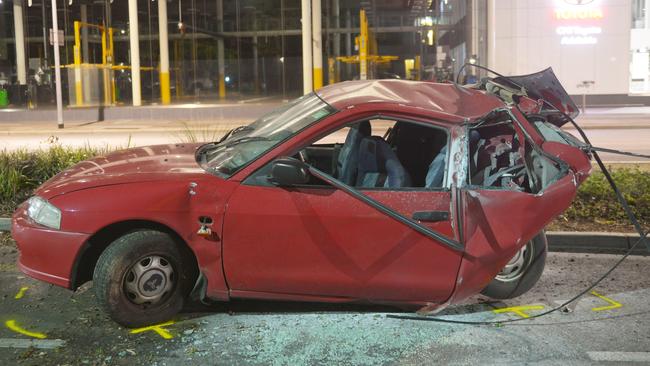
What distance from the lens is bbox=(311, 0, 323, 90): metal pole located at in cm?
2939

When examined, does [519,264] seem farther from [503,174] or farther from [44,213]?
[44,213]

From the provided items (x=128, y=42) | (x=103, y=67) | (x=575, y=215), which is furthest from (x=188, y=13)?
(x=575, y=215)

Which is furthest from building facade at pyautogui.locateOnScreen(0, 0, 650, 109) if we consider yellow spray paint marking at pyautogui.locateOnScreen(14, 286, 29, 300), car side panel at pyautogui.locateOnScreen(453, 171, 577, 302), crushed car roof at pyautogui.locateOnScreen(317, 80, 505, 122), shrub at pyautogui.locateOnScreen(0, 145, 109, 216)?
yellow spray paint marking at pyautogui.locateOnScreen(14, 286, 29, 300)

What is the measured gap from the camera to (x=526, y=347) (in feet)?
14.2

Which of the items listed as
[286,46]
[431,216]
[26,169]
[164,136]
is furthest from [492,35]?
[431,216]

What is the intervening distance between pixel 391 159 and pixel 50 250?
2343 millimetres

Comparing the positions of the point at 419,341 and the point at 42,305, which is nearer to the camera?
the point at 419,341

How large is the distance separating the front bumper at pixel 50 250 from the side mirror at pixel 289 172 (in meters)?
1.30

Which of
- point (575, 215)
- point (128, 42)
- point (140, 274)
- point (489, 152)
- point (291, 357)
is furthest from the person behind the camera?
point (128, 42)

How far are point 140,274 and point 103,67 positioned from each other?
27305 mm

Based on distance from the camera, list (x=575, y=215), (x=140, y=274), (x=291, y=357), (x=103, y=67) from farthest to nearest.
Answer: (x=103, y=67), (x=575, y=215), (x=140, y=274), (x=291, y=357)

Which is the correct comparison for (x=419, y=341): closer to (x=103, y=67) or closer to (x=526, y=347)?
(x=526, y=347)

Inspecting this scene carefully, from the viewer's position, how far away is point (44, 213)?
453cm

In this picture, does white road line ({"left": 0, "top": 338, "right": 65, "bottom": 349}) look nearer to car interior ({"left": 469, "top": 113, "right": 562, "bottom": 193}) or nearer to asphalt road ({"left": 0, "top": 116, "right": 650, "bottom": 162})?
car interior ({"left": 469, "top": 113, "right": 562, "bottom": 193})
